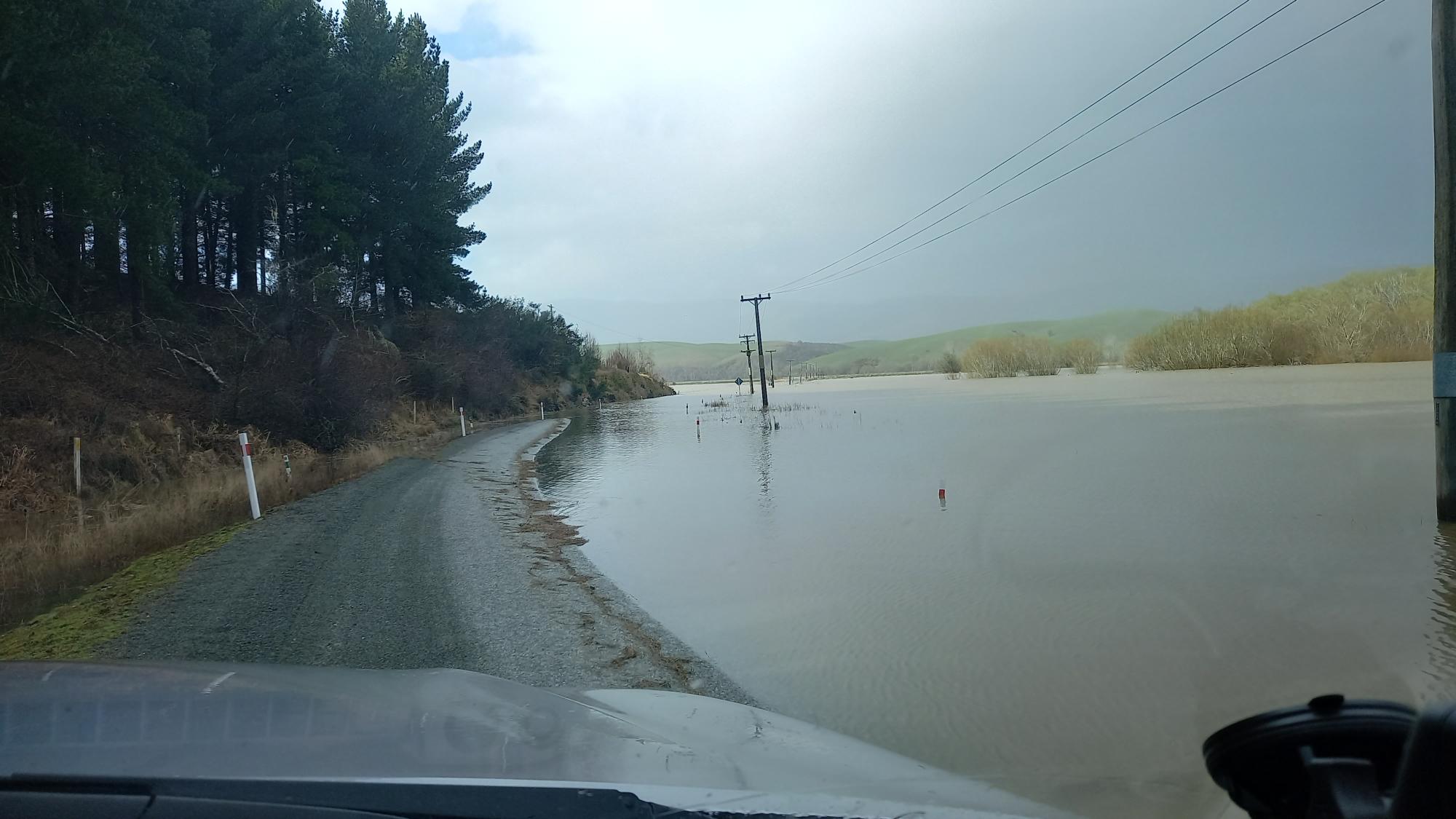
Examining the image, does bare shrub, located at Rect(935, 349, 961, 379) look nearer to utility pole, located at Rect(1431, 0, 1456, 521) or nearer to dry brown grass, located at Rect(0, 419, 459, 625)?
dry brown grass, located at Rect(0, 419, 459, 625)

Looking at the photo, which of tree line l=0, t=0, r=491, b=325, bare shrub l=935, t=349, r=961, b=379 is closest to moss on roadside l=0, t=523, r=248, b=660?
tree line l=0, t=0, r=491, b=325

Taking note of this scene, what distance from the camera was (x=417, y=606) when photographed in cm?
800

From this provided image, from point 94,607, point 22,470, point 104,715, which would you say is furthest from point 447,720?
point 22,470

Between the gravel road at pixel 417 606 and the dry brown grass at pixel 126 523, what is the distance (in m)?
1.05

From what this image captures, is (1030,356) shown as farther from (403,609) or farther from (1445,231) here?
(403,609)

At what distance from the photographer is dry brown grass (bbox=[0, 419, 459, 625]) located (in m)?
9.47

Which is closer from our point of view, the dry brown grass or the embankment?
the embankment

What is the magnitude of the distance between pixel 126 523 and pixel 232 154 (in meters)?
20.1

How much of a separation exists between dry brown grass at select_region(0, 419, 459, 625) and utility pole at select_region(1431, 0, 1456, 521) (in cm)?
1486

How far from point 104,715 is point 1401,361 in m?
30.3

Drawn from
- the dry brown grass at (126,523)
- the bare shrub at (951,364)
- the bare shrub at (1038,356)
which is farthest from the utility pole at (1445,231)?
the bare shrub at (951,364)

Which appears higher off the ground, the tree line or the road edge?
the tree line

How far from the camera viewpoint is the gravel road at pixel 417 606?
6.40 metres


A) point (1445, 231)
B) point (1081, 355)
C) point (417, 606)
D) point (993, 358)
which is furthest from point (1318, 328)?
point (993, 358)
